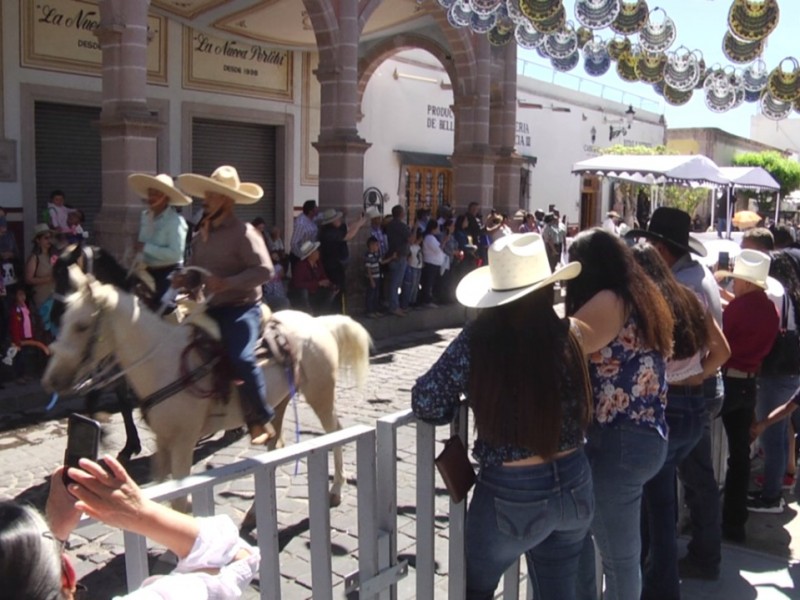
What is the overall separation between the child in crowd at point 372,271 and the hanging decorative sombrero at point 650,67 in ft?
15.3

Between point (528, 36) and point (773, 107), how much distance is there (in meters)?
3.76

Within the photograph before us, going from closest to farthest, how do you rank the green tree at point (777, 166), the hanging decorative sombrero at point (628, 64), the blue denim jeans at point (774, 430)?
the blue denim jeans at point (774, 430) < the hanging decorative sombrero at point (628, 64) < the green tree at point (777, 166)


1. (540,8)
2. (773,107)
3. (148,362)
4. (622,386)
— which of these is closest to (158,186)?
(148,362)

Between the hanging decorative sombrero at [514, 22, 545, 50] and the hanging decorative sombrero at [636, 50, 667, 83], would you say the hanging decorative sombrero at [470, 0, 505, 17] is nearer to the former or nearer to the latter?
the hanging decorative sombrero at [514, 22, 545, 50]

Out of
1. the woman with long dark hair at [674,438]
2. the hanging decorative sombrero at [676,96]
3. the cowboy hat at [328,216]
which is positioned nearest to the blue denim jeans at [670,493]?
the woman with long dark hair at [674,438]

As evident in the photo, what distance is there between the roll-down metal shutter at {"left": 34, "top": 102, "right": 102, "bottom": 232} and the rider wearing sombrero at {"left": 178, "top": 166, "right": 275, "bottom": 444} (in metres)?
8.59

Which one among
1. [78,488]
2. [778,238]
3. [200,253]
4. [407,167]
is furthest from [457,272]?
[78,488]

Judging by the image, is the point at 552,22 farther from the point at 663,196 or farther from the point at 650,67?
the point at 663,196

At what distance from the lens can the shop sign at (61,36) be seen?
12.5 meters

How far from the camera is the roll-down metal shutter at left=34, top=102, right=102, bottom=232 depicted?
42.8 ft

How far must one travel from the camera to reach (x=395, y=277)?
13.0 metres

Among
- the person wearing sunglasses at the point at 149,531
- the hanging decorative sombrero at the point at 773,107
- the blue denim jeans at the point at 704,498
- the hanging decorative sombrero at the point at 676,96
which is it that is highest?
the hanging decorative sombrero at the point at 676,96

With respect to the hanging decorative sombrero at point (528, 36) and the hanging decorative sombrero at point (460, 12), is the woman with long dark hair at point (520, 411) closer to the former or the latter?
the hanging decorative sombrero at point (460, 12)

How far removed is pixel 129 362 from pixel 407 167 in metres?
16.3
